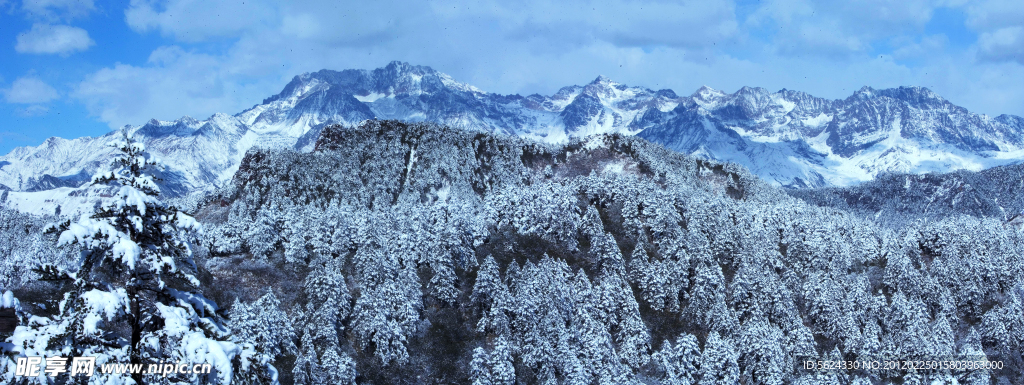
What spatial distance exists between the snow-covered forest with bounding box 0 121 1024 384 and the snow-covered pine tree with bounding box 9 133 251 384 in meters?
57.2

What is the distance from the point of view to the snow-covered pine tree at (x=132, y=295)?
13328 millimetres

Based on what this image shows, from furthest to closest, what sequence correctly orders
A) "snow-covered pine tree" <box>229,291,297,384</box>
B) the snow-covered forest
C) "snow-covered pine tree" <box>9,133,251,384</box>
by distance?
the snow-covered forest < "snow-covered pine tree" <box>229,291,297,384</box> < "snow-covered pine tree" <box>9,133,251,384</box>

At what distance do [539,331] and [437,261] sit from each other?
2434 cm

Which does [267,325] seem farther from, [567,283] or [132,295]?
[132,295]

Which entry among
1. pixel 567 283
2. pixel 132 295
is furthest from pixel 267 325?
pixel 132 295

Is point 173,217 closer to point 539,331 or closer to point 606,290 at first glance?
point 539,331

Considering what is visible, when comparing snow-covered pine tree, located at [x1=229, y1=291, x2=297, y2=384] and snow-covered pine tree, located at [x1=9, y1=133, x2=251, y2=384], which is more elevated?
snow-covered pine tree, located at [x1=229, y1=291, x2=297, y2=384]

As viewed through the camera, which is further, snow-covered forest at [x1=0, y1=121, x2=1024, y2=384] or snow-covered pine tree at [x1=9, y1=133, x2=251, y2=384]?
snow-covered forest at [x1=0, y1=121, x2=1024, y2=384]

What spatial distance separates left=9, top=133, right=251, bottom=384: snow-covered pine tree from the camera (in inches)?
525

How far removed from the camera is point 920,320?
333 ft

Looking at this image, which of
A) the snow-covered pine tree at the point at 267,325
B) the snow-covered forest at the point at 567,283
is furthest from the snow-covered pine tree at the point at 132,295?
the snow-covered pine tree at the point at 267,325

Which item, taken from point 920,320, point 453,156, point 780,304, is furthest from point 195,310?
point 453,156

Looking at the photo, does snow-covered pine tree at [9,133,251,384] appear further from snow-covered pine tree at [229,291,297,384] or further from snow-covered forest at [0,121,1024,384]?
snow-covered pine tree at [229,291,297,384]

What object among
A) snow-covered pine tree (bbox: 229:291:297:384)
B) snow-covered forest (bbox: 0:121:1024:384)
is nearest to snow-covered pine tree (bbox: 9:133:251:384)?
snow-covered forest (bbox: 0:121:1024:384)
